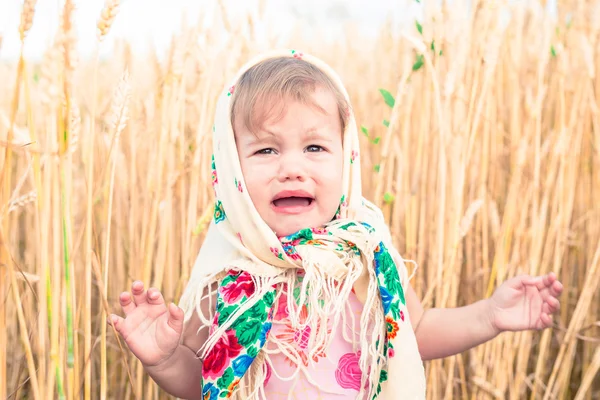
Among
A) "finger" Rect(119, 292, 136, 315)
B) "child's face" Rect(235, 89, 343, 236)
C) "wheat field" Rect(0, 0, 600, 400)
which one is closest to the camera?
"finger" Rect(119, 292, 136, 315)

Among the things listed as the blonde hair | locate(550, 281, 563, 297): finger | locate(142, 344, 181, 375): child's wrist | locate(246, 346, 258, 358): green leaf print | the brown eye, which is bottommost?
locate(142, 344, 181, 375): child's wrist

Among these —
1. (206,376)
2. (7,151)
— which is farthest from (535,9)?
(7,151)

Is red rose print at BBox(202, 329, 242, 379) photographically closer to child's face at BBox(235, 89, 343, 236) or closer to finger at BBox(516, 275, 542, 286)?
child's face at BBox(235, 89, 343, 236)

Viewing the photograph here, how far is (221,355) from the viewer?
100cm

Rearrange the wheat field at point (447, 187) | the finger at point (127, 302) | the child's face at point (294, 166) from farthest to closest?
1. the wheat field at point (447, 187)
2. the child's face at point (294, 166)
3. the finger at point (127, 302)

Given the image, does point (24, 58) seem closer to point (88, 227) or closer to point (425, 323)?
point (88, 227)

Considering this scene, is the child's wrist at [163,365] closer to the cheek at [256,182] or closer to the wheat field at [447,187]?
the wheat field at [447,187]

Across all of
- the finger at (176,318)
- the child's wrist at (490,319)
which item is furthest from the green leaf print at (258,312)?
the child's wrist at (490,319)

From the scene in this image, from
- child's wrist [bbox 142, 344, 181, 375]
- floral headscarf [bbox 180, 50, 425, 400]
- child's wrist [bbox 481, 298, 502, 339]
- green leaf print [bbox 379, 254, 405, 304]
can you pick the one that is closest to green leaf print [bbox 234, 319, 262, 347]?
floral headscarf [bbox 180, 50, 425, 400]

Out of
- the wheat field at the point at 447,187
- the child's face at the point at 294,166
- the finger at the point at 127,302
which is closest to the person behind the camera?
the finger at the point at 127,302

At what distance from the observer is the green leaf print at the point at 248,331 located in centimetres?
99

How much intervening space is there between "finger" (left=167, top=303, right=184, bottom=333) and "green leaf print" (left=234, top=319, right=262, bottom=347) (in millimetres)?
92

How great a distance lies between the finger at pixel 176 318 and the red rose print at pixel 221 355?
0.08 m

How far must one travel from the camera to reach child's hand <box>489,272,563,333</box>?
3.60ft
